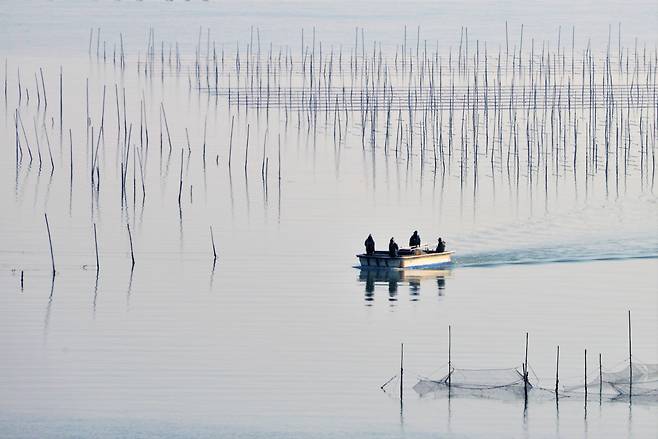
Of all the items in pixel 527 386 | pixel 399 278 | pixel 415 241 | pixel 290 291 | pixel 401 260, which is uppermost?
pixel 415 241

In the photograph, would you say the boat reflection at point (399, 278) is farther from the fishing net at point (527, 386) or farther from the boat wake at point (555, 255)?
the fishing net at point (527, 386)

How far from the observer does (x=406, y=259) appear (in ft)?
149

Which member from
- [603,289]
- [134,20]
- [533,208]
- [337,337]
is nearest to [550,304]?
[603,289]

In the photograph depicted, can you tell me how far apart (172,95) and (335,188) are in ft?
72.7

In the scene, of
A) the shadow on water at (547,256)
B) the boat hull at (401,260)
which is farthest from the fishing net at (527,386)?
the shadow on water at (547,256)

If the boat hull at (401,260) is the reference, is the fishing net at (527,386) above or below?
below

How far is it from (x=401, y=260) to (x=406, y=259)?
0.16 meters

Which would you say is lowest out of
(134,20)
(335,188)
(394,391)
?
(394,391)

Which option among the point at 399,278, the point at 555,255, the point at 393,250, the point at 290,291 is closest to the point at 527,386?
the point at 290,291

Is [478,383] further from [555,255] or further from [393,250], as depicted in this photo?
[555,255]

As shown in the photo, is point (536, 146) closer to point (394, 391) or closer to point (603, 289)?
point (603, 289)

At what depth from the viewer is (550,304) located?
4112 centimetres

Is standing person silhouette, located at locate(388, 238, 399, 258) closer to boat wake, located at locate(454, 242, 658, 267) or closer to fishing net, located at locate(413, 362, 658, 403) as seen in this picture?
boat wake, located at locate(454, 242, 658, 267)

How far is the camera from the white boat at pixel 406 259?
148 feet
